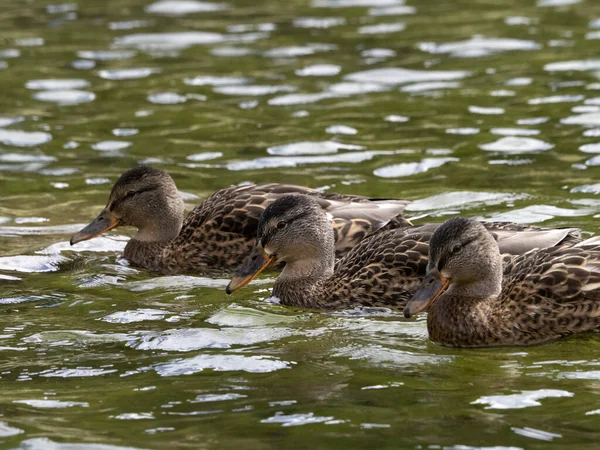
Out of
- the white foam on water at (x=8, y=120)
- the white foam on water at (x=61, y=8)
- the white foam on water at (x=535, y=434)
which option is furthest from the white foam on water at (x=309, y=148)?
the white foam on water at (x=535, y=434)

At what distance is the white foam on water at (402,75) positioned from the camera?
672 inches

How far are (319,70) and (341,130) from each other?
2.52 metres

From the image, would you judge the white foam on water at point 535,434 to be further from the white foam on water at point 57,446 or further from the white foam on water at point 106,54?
the white foam on water at point 106,54

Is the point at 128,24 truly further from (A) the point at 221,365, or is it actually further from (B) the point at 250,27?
(A) the point at 221,365

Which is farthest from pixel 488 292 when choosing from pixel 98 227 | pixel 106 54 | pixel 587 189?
pixel 106 54

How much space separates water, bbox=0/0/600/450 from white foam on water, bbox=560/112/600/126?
7cm

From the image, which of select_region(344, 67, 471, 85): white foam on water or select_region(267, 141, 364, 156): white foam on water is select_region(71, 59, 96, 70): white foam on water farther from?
select_region(267, 141, 364, 156): white foam on water

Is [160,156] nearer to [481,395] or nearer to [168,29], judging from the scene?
[168,29]

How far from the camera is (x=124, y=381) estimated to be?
8188 mm

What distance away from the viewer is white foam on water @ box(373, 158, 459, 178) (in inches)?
539

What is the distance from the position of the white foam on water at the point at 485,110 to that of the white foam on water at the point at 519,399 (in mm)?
8105

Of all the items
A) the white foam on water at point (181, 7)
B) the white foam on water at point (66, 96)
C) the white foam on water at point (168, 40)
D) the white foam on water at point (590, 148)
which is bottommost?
the white foam on water at point (590, 148)

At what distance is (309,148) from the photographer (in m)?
14.7

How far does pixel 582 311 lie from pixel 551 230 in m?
1.22
